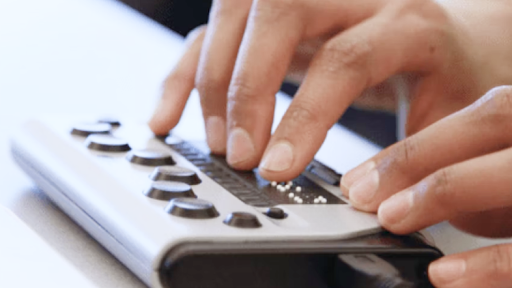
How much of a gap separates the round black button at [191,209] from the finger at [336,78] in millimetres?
126

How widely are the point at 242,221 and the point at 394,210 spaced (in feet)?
0.38

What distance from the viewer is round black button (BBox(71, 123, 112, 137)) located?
0.61 meters

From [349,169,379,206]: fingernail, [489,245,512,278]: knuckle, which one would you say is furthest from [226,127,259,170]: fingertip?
[489,245,512,278]: knuckle

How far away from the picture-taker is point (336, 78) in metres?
0.62

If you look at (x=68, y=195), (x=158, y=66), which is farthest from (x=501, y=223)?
(x=158, y=66)

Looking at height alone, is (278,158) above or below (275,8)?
below

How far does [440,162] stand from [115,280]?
25 centimetres

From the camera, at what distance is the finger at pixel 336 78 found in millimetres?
582

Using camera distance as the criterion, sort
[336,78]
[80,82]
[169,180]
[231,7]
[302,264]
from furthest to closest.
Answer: [80,82] → [231,7] → [336,78] → [169,180] → [302,264]

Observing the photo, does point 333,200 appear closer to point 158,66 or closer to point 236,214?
point 236,214

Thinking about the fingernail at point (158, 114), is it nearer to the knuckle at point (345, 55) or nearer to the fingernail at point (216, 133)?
the fingernail at point (216, 133)

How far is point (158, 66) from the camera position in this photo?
1.22m

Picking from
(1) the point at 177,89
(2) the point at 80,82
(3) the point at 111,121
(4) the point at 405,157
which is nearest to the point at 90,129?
(3) the point at 111,121

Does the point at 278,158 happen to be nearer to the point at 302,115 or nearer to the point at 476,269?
the point at 302,115
